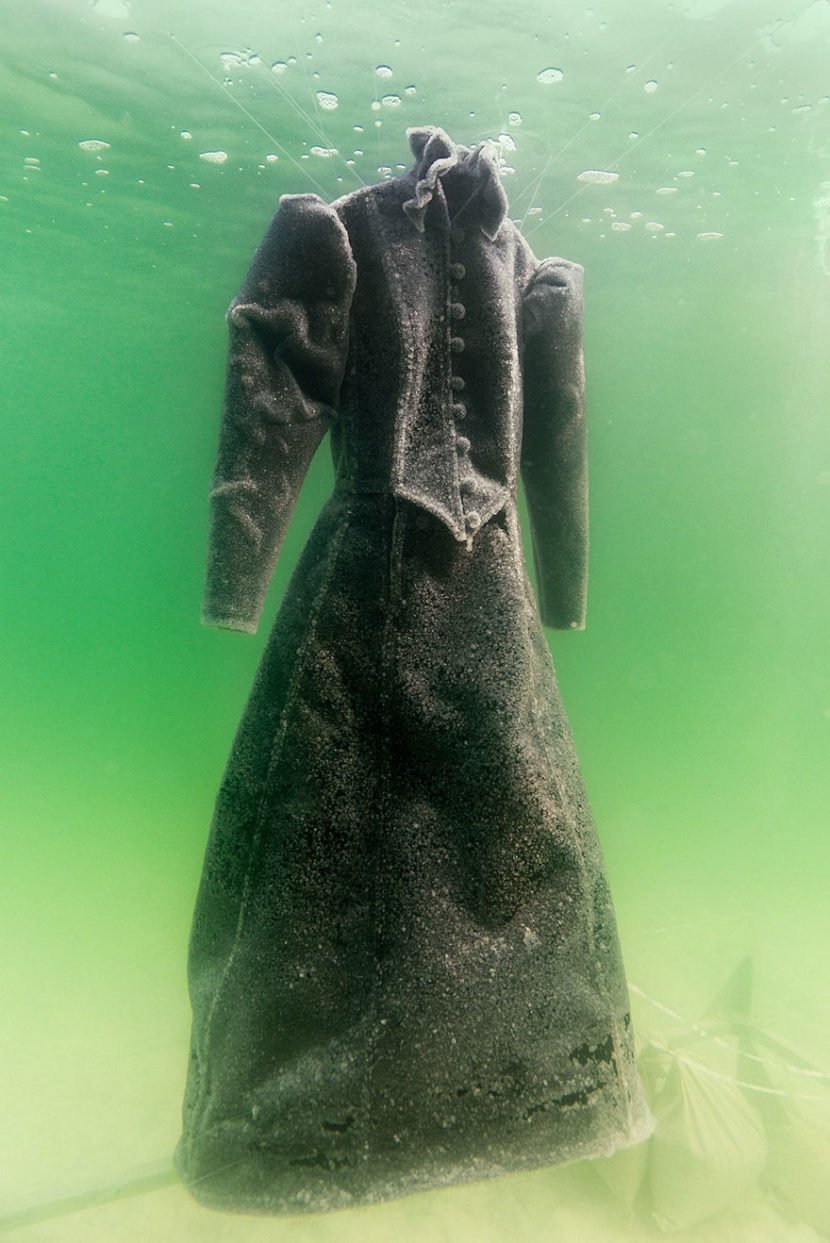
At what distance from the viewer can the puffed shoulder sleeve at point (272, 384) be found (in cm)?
158

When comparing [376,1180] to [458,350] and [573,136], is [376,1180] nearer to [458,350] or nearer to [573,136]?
[458,350]

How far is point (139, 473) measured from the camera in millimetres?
34500

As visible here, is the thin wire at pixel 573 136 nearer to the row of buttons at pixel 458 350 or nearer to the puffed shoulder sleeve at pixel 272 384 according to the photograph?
the row of buttons at pixel 458 350

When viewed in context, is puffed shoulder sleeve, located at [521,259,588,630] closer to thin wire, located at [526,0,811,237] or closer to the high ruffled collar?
the high ruffled collar

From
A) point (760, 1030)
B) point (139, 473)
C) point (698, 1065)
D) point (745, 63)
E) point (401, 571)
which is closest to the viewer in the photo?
point (401, 571)

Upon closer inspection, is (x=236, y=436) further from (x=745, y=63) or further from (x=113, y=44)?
(x=113, y=44)

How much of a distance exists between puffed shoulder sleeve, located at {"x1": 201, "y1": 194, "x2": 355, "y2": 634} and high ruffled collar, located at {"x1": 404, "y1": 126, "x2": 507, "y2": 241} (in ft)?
0.57

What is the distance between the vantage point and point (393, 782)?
1577mm

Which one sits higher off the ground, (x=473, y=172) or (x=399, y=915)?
(x=473, y=172)

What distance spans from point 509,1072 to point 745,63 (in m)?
5.20

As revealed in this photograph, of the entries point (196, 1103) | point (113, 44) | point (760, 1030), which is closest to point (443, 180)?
point (196, 1103)

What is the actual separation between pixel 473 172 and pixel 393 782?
123cm

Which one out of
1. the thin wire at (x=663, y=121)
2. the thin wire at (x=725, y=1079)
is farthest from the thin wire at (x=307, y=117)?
the thin wire at (x=725, y=1079)

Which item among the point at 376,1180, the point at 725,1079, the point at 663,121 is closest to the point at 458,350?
the point at 376,1180
